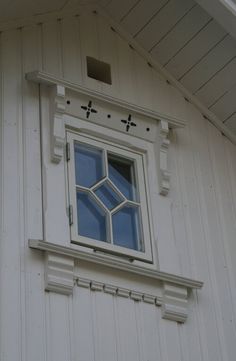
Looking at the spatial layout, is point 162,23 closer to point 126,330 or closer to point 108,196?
point 108,196

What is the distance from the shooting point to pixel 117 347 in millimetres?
5266

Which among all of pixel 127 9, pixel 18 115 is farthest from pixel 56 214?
pixel 127 9

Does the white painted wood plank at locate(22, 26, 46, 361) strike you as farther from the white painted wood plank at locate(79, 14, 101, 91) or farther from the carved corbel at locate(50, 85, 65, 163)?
the white painted wood plank at locate(79, 14, 101, 91)

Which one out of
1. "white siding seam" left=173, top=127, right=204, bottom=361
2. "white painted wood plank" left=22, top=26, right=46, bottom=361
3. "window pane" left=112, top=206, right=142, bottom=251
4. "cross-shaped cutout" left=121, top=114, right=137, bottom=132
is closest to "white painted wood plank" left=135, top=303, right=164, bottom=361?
"white siding seam" left=173, top=127, right=204, bottom=361

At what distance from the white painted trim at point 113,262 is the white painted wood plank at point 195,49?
153 cm

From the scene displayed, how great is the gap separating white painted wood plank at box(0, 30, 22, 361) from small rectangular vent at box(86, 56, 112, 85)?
0.56 metres

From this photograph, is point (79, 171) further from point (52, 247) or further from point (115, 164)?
Answer: point (52, 247)

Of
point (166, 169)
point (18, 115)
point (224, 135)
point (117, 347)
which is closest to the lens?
point (117, 347)

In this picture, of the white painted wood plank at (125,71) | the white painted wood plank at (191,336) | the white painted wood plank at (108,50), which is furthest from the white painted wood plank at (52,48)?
the white painted wood plank at (191,336)

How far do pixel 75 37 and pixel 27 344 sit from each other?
2.24m

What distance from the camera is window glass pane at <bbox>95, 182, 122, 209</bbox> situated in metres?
5.86

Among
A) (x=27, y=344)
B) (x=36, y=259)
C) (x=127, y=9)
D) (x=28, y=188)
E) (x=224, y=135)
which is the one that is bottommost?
Result: (x=27, y=344)

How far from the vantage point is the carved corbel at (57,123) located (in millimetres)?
5762

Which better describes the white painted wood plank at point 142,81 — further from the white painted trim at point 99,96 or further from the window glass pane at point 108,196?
the window glass pane at point 108,196
